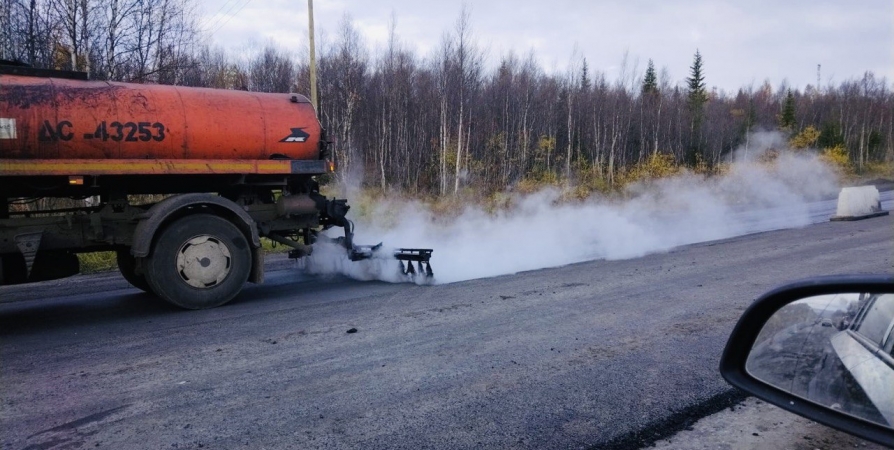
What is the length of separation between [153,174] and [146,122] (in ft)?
2.04

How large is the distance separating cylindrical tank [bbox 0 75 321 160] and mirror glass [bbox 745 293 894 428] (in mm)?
6685

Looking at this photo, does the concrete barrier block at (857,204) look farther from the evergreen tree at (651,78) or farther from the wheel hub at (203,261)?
the evergreen tree at (651,78)

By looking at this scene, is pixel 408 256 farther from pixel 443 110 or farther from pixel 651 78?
pixel 651 78

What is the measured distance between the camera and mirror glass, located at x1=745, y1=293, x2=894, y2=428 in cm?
183

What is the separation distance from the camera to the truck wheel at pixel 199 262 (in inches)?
267

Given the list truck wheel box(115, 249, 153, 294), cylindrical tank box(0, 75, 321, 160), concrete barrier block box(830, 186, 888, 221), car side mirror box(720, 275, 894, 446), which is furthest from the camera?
concrete barrier block box(830, 186, 888, 221)

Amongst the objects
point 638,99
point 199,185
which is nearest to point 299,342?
point 199,185

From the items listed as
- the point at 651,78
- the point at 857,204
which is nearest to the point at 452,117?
the point at 857,204

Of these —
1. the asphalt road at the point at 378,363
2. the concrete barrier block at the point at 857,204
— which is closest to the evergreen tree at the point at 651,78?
the concrete barrier block at the point at 857,204

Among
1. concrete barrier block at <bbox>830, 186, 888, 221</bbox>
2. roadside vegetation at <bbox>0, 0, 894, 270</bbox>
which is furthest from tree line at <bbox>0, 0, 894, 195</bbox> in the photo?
concrete barrier block at <bbox>830, 186, 888, 221</bbox>

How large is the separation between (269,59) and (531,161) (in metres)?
19.0

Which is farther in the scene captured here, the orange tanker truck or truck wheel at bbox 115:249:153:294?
truck wheel at bbox 115:249:153:294

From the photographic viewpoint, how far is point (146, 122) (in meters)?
6.75

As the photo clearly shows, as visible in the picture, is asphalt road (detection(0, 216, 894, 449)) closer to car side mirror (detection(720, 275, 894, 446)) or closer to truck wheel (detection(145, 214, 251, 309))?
truck wheel (detection(145, 214, 251, 309))
